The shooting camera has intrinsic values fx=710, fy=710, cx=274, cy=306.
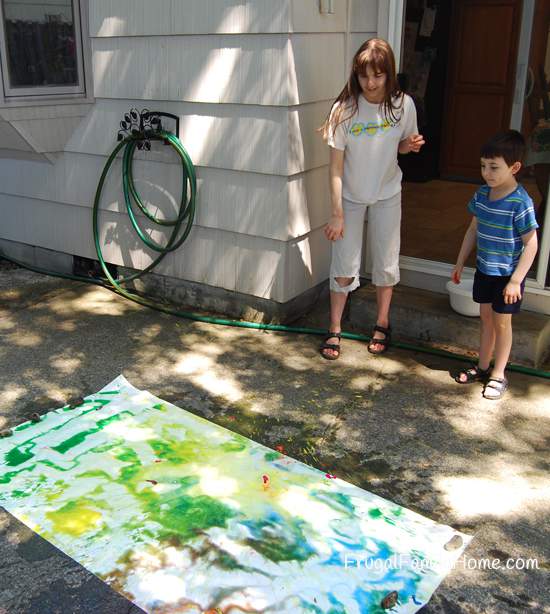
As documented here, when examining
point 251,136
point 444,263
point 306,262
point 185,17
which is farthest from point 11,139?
point 444,263

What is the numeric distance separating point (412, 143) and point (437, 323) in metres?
0.96

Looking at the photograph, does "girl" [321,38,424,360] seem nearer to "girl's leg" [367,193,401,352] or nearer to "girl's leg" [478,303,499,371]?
"girl's leg" [367,193,401,352]

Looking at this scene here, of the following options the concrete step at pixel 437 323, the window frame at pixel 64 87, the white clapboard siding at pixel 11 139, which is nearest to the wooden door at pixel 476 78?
the concrete step at pixel 437 323

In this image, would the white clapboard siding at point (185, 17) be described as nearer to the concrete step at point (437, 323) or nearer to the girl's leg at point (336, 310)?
the girl's leg at point (336, 310)

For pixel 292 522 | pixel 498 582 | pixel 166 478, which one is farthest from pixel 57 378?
pixel 498 582

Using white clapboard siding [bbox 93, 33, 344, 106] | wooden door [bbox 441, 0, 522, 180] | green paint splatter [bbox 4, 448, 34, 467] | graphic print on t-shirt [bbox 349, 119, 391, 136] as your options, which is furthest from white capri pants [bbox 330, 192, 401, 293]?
wooden door [bbox 441, 0, 522, 180]

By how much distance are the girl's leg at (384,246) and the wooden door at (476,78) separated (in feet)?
12.1

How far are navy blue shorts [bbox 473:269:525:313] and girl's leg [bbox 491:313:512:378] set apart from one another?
0.04 meters

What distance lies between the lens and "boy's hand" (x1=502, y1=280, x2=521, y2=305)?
9.91 feet

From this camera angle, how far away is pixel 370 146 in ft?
11.2

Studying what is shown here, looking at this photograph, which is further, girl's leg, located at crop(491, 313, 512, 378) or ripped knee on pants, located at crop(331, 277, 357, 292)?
ripped knee on pants, located at crop(331, 277, 357, 292)

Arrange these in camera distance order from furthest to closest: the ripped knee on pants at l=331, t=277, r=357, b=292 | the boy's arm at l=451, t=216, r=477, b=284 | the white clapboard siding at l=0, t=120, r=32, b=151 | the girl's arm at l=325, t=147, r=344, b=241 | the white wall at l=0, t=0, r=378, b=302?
the white clapboard siding at l=0, t=120, r=32, b=151, the ripped knee on pants at l=331, t=277, r=357, b=292, the white wall at l=0, t=0, r=378, b=302, the girl's arm at l=325, t=147, r=344, b=241, the boy's arm at l=451, t=216, r=477, b=284

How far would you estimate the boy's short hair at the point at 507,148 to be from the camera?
2.94 meters

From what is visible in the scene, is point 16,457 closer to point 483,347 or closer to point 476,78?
point 483,347
